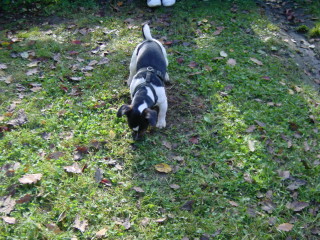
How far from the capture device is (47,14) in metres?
7.20

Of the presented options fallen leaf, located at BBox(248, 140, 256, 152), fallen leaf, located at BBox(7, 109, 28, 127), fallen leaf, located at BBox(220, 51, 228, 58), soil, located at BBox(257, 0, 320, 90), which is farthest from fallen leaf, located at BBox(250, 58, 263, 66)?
fallen leaf, located at BBox(7, 109, 28, 127)

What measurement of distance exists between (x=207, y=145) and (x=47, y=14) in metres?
4.94

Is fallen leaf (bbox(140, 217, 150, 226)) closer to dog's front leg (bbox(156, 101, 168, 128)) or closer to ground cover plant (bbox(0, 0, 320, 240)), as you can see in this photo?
ground cover plant (bbox(0, 0, 320, 240))

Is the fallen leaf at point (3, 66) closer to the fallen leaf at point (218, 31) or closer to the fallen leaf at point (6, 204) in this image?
the fallen leaf at point (6, 204)

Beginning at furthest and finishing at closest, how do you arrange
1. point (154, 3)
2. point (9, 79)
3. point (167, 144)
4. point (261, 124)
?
point (154, 3) < point (9, 79) < point (261, 124) < point (167, 144)

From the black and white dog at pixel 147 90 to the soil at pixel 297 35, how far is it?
2612 millimetres

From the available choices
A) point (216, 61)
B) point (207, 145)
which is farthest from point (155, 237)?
point (216, 61)

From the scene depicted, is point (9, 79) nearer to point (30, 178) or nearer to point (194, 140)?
point (30, 178)

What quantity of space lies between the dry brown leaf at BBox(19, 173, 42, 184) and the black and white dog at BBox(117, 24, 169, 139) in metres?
1.09

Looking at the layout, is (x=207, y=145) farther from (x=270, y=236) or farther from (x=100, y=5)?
(x=100, y=5)

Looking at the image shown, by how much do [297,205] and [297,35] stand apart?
4.52 metres

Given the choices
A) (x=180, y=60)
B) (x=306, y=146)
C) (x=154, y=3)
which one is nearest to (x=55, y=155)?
(x=180, y=60)

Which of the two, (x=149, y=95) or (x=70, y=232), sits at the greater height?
(x=149, y=95)

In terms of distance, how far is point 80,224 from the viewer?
317cm
